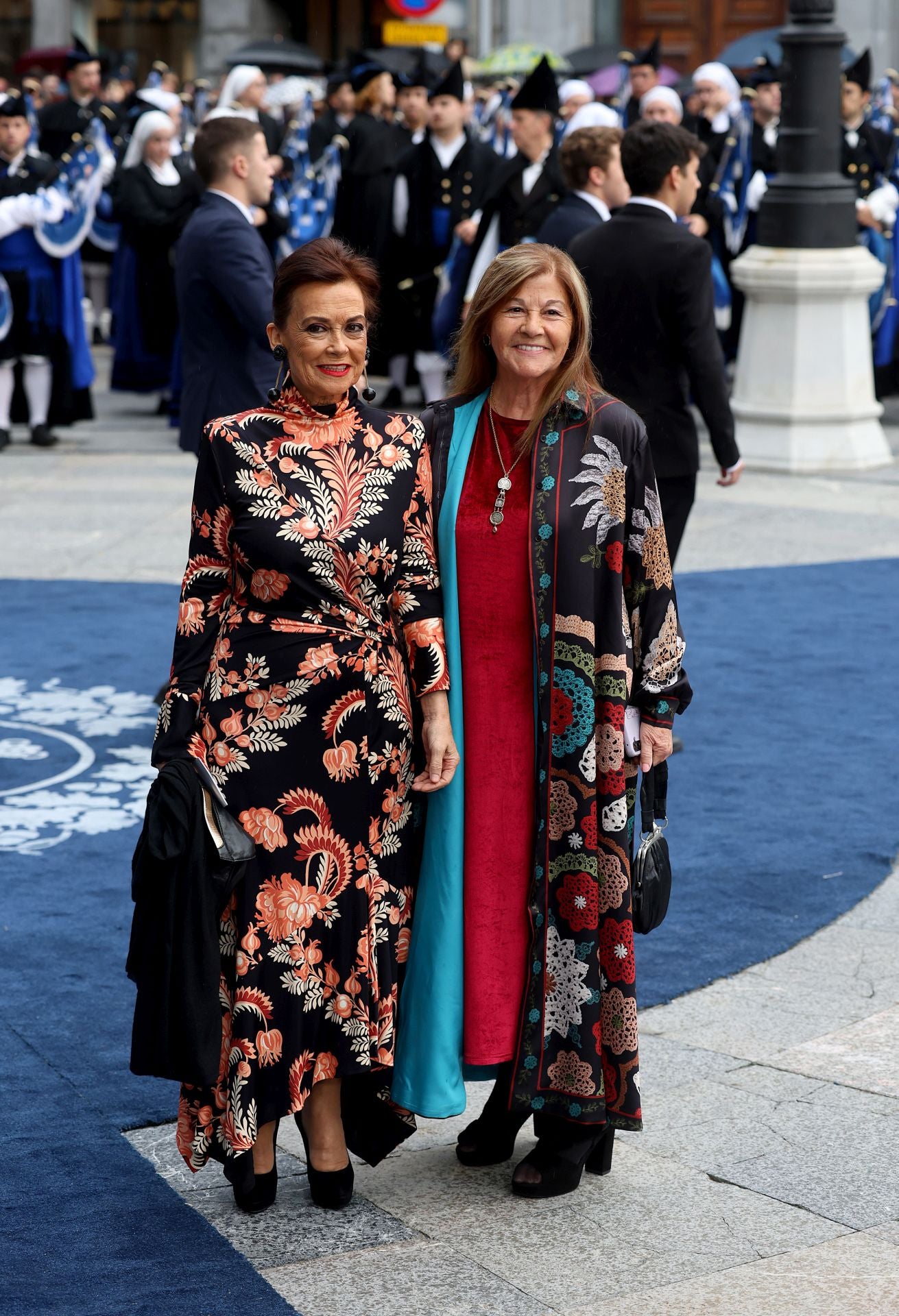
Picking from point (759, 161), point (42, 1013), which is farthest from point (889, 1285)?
point (759, 161)

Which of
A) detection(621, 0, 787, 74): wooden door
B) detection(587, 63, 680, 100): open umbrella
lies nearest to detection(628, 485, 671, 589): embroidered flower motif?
detection(587, 63, 680, 100): open umbrella

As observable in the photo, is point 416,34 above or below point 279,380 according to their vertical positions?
above

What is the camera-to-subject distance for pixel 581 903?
353 cm

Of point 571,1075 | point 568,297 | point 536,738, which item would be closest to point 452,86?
point 568,297

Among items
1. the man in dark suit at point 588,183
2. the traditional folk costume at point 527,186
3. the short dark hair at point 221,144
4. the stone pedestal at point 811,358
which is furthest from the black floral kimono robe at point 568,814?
the stone pedestal at point 811,358

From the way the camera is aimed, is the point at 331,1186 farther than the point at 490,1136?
No

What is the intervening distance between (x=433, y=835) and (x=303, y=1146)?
70 cm

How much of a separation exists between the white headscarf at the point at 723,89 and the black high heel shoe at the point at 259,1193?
1215 cm

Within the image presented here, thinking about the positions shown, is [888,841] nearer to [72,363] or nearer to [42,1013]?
[42,1013]

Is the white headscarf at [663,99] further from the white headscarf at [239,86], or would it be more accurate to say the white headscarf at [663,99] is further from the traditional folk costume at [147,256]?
the traditional folk costume at [147,256]

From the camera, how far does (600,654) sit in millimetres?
3562

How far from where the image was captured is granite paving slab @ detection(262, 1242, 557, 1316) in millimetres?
3199

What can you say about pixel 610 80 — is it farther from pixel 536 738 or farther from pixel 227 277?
pixel 536 738

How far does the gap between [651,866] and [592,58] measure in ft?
75.9
